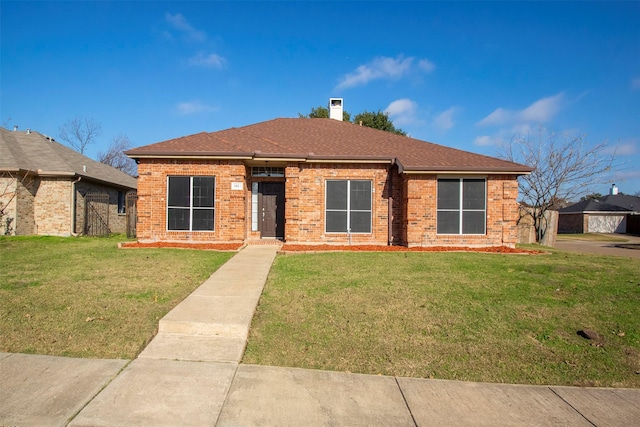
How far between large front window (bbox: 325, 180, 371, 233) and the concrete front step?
8891 mm

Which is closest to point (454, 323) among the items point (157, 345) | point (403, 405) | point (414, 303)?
point (414, 303)

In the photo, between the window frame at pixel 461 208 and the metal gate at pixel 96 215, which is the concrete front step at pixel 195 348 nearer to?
the window frame at pixel 461 208

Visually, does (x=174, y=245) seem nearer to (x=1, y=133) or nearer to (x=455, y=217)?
(x=455, y=217)

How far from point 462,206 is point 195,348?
1082 centimetres

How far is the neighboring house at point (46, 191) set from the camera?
49.3 ft

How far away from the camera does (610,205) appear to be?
130 ft

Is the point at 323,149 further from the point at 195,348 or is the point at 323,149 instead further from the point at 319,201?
the point at 195,348

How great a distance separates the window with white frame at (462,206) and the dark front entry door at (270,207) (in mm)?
5908

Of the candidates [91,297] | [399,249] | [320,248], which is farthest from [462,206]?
[91,297]

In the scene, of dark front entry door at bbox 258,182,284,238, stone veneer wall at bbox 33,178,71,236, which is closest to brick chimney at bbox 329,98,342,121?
dark front entry door at bbox 258,182,284,238

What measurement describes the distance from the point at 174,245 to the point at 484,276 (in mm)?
9028

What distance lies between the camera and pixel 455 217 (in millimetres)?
12797

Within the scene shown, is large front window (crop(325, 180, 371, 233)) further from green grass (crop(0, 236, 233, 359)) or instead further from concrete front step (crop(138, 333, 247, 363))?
concrete front step (crop(138, 333, 247, 363))

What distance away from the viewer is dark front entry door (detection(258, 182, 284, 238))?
14359mm
